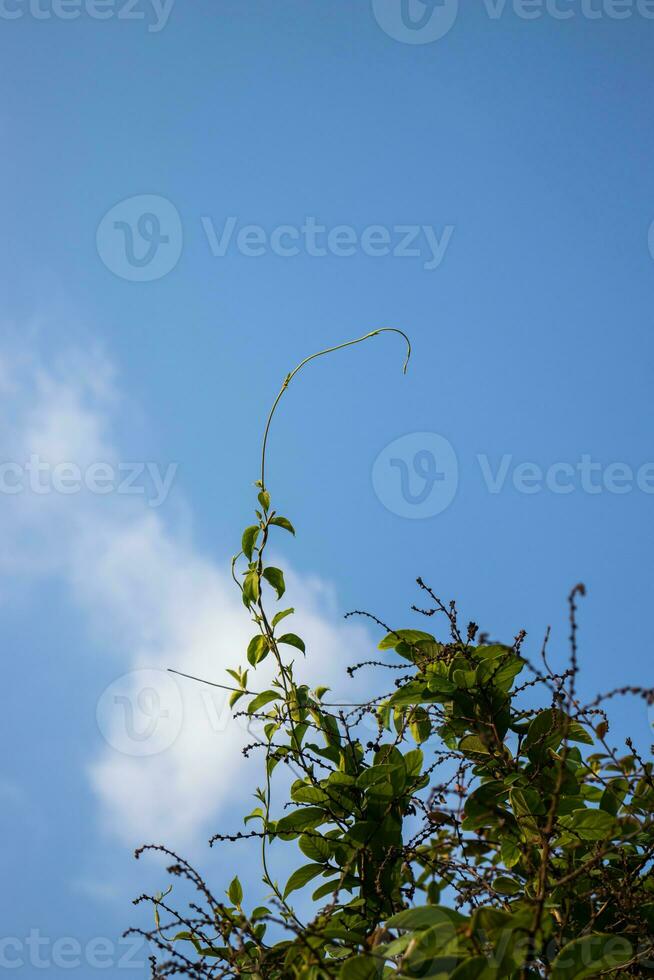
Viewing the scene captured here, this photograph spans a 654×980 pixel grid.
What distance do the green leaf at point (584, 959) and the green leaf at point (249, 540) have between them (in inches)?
53.2

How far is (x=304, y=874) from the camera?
183 cm

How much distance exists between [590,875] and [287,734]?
814mm

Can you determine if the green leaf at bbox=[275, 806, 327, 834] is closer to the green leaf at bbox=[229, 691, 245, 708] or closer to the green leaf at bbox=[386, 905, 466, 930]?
the green leaf at bbox=[229, 691, 245, 708]

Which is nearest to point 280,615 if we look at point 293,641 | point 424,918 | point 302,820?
point 293,641

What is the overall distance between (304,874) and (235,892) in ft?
1.15

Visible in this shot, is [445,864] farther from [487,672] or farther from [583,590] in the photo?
[583,590]

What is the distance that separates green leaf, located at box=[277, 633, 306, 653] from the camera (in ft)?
7.32

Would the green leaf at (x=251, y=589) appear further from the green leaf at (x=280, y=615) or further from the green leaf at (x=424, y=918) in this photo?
the green leaf at (x=424, y=918)

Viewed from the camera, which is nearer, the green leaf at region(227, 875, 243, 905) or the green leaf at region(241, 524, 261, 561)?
the green leaf at region(227, 875, 243, 905)

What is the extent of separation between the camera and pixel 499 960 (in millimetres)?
1034

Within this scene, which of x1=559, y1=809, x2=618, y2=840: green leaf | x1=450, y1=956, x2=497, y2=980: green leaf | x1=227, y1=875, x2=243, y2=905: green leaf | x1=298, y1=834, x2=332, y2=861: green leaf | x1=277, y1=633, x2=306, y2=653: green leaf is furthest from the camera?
x1=277, y1=633, x2=306, y2=653: green leaf

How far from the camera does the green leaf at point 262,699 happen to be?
211 cm

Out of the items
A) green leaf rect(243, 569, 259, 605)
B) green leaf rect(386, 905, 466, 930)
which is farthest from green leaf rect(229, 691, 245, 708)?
green leaf rect(386, 905, 466, 930)

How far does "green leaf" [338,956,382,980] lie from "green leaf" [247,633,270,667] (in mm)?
1193
